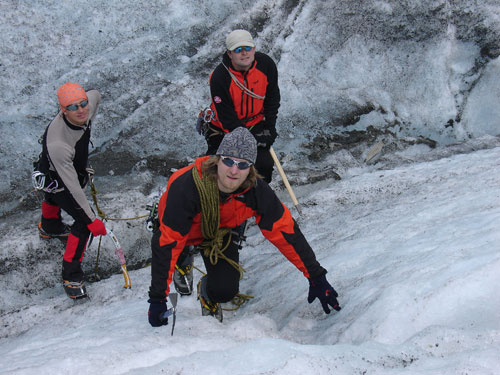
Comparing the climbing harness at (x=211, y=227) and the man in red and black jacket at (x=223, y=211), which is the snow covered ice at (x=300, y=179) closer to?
the man in red and black jacket at (x=223, y=211)

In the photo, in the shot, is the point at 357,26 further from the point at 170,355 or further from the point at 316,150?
the point at 170,355

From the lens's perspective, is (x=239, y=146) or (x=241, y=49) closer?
(x=239, y=146)

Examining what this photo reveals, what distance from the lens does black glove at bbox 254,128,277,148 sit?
475 centimetres

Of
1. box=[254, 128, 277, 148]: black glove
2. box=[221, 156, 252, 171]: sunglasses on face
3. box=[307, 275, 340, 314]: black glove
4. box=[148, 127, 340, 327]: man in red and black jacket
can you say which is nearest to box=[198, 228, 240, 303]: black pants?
box=[148, 127, 340, 327]: man in red and black jacket

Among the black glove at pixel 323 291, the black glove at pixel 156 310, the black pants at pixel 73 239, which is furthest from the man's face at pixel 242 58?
the black glove at pixel 156 310

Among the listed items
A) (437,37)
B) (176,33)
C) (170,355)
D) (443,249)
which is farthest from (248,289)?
(437,37)

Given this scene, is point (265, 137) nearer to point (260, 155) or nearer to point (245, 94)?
point (260, 155)

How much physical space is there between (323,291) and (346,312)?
0.73 feet

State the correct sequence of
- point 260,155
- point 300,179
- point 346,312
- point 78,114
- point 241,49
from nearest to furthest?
point 346,312 < point 78,114 < point 241,49 < point 260,155 < point 300,179

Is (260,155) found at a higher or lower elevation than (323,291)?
higher

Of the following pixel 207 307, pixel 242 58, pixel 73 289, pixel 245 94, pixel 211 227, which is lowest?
pixel 207 307

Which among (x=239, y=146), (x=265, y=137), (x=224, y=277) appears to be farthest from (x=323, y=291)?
(x=265, y=137)

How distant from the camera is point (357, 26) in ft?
22.7

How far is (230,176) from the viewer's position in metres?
2.81
